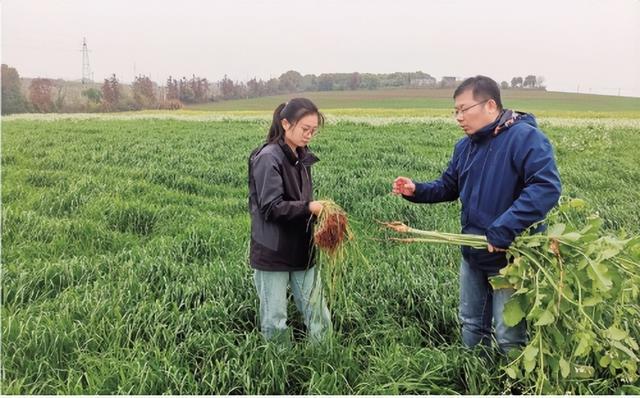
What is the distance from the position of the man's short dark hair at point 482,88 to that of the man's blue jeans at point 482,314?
0.99m

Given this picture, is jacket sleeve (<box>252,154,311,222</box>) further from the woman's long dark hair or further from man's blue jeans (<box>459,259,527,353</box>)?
man's blue jeans (<box>459,259,527,353</box>)

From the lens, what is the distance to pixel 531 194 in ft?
7.57

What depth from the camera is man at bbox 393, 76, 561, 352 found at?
2337 mm

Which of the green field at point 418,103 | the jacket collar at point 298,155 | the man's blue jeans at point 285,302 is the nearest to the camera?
the jacket collar at point 298,155

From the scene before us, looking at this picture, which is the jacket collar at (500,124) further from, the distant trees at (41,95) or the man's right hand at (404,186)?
the distant trees at (41,95)

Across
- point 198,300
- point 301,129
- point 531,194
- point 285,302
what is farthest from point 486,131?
point 198,300

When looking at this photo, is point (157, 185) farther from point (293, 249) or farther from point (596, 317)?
point (596, 317)

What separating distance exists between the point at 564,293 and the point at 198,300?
2504 mm

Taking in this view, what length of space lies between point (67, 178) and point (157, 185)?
1.63m

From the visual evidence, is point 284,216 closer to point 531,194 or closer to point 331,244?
point 331,244

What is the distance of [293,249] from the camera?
2805 mm

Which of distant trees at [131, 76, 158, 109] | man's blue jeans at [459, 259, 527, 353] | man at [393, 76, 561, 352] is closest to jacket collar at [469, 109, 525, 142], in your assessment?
man at [393, 76, 561, 352]

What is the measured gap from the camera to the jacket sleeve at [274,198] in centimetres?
262

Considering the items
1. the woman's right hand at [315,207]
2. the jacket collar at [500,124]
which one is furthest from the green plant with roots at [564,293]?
the woman's right hand at [315,207]
